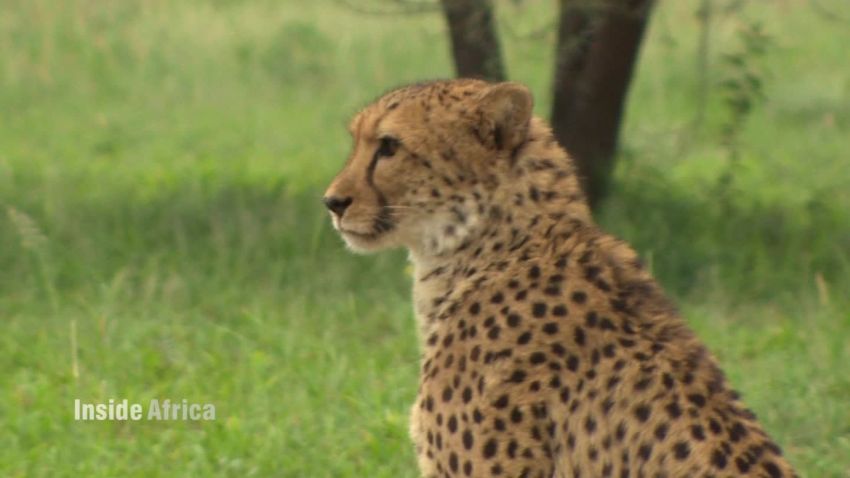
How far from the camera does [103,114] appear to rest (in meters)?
9.89

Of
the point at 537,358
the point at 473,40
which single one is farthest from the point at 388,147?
the point at 473,40

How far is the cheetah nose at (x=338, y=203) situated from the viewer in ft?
11.2

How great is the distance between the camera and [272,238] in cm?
653

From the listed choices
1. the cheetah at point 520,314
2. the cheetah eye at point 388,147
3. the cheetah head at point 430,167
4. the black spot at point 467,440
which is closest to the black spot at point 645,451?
the cheetah at point 520,314

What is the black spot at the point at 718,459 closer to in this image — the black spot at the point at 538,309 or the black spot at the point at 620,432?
the black spot at the point at 620,432

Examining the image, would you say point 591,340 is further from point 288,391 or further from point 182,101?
point 182,101

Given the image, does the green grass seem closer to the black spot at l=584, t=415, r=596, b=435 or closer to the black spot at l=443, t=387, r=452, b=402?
the black spot at l=443, t=387, r=452, b=402

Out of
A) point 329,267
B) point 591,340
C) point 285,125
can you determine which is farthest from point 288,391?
point 285,125

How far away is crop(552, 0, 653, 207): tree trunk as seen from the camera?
6.89 metres

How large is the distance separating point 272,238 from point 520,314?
137 inches

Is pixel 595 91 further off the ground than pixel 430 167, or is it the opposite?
pixel 430 167

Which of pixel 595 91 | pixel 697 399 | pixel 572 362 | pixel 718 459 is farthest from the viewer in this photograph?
pixel 595 91

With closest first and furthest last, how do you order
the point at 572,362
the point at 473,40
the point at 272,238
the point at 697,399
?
the point at 697,399
the point at 572,362
the point at 272,238
the point at 473,40

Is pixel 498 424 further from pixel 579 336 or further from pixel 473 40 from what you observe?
pixel 473 40
